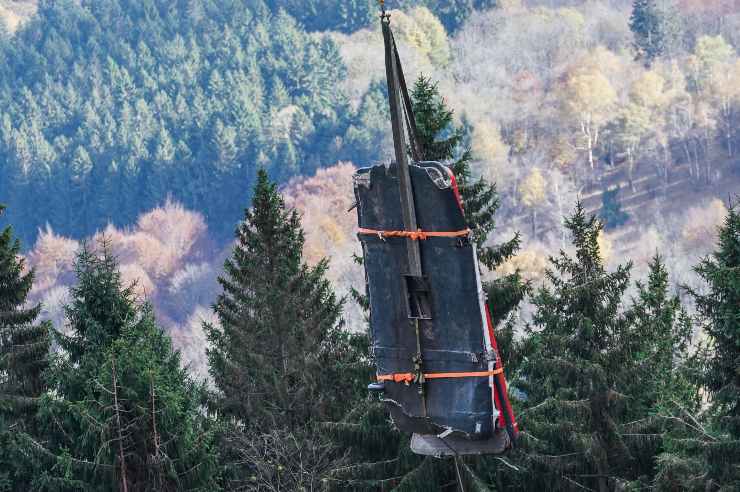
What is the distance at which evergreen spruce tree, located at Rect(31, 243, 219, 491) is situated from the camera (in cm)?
2439

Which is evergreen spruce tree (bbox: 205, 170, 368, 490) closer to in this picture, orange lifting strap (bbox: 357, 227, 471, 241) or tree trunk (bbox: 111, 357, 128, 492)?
tree trunk (bbox: 111, 357, 128, 492)

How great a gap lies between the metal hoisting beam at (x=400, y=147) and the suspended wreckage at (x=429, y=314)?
11 millimetres

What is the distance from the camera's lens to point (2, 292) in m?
29.4

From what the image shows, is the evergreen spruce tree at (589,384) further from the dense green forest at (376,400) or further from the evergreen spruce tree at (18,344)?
the evergreen spruce tree at (18,344)

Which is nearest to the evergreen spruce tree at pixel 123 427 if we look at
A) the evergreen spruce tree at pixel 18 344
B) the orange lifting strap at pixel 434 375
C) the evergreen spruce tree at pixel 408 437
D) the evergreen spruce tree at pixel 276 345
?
the evergreen spruce tree at pixel 18 344

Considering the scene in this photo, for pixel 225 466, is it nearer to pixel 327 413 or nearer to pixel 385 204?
pixel 327 413

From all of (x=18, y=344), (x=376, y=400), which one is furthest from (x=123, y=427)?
(x=18, y=344)

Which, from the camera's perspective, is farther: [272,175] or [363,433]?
[272,175]

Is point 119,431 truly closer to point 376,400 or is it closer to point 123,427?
point 123,427

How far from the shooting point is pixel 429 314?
43.9 ft

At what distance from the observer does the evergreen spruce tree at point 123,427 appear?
2439 centimetres

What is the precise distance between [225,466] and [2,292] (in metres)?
6.04

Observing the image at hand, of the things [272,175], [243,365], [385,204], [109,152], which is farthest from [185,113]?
[385,204]

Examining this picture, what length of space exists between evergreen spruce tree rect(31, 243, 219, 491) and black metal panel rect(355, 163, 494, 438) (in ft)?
35.6
